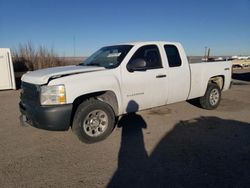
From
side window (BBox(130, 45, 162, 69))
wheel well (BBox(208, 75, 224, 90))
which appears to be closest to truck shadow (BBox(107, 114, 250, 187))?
side window (BBox(130, 45, 162, 69))

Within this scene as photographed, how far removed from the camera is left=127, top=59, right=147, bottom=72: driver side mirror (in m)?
4.89

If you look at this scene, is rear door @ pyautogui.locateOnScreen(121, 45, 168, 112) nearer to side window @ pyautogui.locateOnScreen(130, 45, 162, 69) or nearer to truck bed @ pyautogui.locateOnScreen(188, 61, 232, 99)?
side window @ pyautogui.locateOnScreen(130, 45, 162, 69)

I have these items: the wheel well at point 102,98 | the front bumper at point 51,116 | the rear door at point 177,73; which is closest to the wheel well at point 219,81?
the rear door at point 177,73

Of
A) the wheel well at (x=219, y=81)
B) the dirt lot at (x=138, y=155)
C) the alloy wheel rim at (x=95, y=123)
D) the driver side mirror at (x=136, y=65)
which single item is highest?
the driver side mirror at (x=136, y=65)

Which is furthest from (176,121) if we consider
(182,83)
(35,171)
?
(35,171)

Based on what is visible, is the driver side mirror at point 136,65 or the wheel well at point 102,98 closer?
the wheel well at point 102,98

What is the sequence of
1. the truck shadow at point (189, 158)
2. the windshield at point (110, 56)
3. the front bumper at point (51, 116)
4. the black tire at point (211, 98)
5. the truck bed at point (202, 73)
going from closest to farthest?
the truck shadow at point (189, 158) → the front bumper at point (51, 116) → the windshield at point (110, 56) → the truck bed at point (202, 73) → the black tire at point (211, 98)

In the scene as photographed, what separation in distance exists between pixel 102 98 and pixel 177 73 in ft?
6.82

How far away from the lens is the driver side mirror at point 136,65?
16.0 ft

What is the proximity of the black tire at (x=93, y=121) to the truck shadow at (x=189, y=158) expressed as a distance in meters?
0.50

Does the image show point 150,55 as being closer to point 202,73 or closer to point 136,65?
point 136,65

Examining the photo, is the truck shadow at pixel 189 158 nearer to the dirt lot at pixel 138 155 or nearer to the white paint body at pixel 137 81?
the dirt lot at pixel 138 155

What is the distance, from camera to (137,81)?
505 cm

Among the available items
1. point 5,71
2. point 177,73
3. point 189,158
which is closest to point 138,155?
point 189,158
